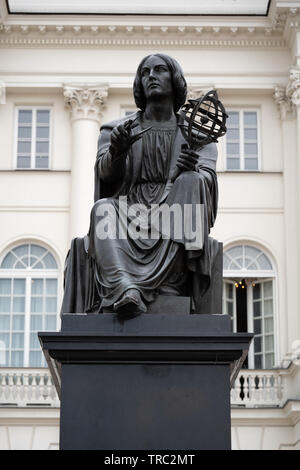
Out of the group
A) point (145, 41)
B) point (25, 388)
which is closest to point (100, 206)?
point (25, 388)

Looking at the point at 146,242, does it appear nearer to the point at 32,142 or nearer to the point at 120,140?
the point at 120,140

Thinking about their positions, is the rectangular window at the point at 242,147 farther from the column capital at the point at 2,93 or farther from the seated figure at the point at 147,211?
the seated figure at the point at 147,211

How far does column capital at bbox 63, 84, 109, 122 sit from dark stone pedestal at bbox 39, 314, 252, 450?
23111 mm

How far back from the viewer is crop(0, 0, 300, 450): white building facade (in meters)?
28.9

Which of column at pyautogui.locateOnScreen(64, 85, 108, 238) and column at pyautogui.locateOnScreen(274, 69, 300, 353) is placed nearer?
column at pyautogui.locateOnScreen(274, 69, 300, 353)

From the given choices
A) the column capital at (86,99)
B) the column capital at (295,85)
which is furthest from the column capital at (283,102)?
the column capital at (86,99)

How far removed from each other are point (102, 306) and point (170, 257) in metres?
0.50

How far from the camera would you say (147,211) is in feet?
25.3

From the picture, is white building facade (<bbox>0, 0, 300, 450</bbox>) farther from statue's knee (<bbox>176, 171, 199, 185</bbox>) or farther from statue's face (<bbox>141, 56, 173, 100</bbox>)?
statue's knee (<bbox>176, 171, 199, 185</bbox>)

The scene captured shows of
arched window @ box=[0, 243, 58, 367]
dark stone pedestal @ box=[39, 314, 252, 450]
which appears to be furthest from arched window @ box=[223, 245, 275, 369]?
dark stone pedestal @ box=[39, 314, 252, 450]

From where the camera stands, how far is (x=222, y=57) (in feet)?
99.7

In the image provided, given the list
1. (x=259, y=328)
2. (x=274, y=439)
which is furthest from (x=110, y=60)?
(x=274, y=439)

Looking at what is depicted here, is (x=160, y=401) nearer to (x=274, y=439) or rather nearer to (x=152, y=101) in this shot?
(x=152, y=101)

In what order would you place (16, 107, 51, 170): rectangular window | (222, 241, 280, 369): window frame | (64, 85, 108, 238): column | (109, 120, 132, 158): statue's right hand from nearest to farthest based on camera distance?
(109, 120, 132, 158): statue's right hand < (222, 241, 280, 369): window frame < (64, 85, 108, 238): column < (16, 107, 51, 170): rectangular window
